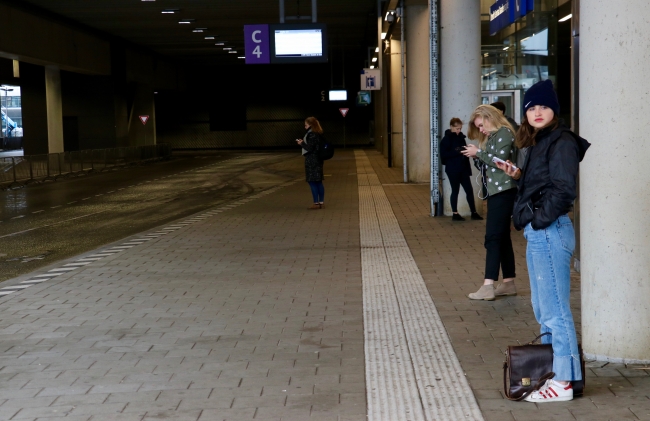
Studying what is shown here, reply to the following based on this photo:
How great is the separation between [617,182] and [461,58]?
9.61 m

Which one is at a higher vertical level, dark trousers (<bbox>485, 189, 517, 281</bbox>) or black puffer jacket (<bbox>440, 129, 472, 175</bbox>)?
black puffer jacket (<bbox>440, 129, 472, 175</bbox>)

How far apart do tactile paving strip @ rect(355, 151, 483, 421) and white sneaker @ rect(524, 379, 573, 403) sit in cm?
34

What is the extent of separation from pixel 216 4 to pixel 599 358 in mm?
27129

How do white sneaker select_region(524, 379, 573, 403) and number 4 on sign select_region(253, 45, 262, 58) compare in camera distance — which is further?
number 4 on sign select_region(253, 45, 262, 58)

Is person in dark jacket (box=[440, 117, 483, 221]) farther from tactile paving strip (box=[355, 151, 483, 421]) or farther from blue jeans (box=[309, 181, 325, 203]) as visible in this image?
tactile paving strip (box=[355, 151, 483, 421])

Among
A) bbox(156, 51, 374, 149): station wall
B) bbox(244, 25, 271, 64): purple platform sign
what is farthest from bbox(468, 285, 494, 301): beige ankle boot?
bbox(156, 51, 374, 149): station wall

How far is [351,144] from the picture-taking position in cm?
6700

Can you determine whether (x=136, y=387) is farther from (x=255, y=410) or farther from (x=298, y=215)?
(x=298, y=215)

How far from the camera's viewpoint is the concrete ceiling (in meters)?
30.6

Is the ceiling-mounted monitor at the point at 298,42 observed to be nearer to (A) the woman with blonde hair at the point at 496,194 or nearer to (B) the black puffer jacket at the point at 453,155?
(B) the black puffer jacket at the point at 453,155

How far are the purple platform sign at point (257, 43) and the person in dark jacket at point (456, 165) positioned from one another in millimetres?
11168

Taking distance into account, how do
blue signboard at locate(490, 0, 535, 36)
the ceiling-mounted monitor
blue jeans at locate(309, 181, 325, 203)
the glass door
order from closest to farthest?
blue signboard at locate(490, 0, 535, 36), blue jeans at locate(309, 181, 325, 203), the glass door, the ceiling-mounted monitor

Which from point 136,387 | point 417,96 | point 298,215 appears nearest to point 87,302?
point 136,387

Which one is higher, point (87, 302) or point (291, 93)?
point (291, 93)
